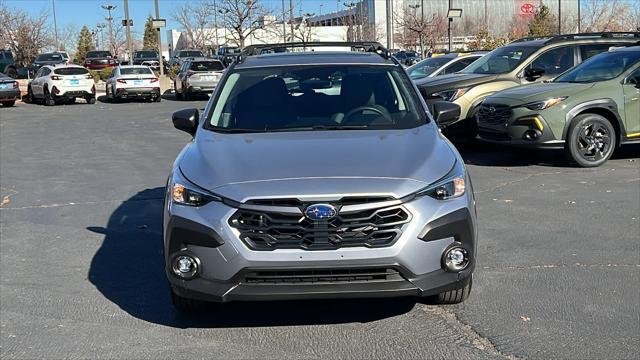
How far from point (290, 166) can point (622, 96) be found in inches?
289

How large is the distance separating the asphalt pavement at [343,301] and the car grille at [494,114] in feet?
3.48

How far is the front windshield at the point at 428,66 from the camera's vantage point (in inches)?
643

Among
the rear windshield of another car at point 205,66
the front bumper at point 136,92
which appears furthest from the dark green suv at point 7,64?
the rear windshield of another car at point 205,66

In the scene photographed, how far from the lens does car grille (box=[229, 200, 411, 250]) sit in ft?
12.2

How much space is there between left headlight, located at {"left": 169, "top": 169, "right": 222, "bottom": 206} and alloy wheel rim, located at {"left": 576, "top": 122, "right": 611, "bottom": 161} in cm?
713

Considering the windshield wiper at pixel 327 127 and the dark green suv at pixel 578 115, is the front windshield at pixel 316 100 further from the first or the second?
the dark green suv at pixel 578 115

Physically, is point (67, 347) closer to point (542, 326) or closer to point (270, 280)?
point (270, 280)

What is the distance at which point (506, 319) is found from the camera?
4.34 m

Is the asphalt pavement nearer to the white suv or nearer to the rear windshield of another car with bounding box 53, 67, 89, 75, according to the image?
the white suv

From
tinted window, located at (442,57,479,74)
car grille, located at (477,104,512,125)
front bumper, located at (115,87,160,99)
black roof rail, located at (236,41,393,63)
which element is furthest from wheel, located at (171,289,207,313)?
front bumper, located at (115,87,160,99)

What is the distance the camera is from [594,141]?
32.0ft

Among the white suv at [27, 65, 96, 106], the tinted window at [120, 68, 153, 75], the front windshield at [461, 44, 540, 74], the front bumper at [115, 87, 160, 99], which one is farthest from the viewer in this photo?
the tinted window at [120, 68, 153, 75]

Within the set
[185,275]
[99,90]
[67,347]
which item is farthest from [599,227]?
[99,90]

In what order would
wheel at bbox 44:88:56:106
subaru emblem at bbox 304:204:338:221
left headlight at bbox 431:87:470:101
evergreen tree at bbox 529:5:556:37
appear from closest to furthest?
subaru emblem at bbox 304:204:338:221 → left headlight at bbox 431:87:470:101 → wheel at bbox 44:88:56:106 → evergreen tree at bbox 529:5:556:37
